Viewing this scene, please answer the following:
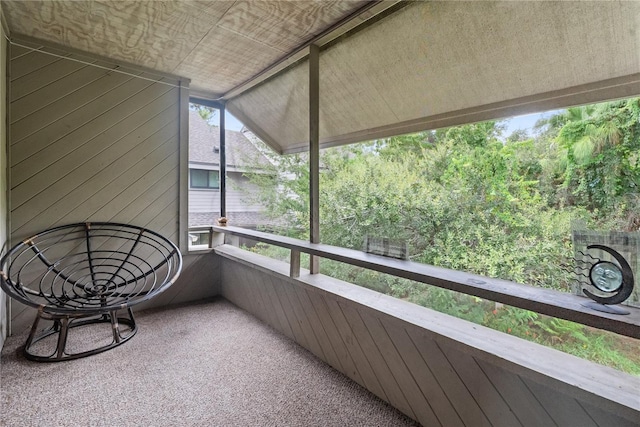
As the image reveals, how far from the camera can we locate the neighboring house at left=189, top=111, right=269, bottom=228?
11.7 ft

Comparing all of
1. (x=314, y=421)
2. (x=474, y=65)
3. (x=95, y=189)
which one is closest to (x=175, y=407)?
(x=314, y=421)

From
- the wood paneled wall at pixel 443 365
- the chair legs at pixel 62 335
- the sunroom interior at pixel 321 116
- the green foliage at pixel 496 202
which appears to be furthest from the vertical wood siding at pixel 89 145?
the green foliage at pixel 496 202

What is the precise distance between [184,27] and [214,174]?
1.85m

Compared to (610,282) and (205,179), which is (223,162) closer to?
(205,179)

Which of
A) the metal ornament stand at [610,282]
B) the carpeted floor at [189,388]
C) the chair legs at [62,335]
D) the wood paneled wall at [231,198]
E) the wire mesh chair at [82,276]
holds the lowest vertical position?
the carpeted floor at [189,388]

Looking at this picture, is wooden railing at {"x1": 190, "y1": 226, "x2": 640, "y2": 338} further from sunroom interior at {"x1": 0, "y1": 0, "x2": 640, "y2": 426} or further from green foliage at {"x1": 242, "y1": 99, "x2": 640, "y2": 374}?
green foliage at {"x1": 242, "y1": 99, "x2": 640, "y2": 374}

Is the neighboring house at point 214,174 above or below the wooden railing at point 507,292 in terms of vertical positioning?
above

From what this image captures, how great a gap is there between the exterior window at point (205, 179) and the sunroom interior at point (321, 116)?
1.77 feet

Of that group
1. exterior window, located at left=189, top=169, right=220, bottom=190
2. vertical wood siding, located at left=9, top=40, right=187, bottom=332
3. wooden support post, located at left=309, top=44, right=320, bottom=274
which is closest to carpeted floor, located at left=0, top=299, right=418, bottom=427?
wooden support post, located at left=309, top=44, right=320, bottom=274

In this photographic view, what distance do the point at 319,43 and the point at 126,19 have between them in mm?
1355

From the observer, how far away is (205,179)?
3.73m

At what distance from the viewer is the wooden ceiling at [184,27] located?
184cm

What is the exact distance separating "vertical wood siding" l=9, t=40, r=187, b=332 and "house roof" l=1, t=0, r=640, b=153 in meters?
0.24

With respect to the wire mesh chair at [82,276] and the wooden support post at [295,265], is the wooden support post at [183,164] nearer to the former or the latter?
the wire mesh chair at [82,276]
